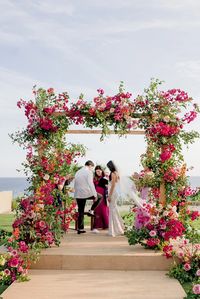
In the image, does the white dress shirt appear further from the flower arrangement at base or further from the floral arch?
the flower arrangement at base

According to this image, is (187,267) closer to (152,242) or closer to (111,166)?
(152,242)

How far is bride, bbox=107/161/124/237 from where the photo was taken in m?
10.2

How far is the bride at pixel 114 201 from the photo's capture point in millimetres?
10180

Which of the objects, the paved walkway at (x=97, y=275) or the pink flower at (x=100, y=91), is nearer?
the paved walkway at (x=97, y=275)

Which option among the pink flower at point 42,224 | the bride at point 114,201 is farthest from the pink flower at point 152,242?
the bride at point 114,201

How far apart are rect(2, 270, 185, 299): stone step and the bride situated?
277 centimetres

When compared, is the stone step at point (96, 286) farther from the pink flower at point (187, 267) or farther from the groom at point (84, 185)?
the groom at point (84, 185)

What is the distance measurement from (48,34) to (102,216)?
175 inches

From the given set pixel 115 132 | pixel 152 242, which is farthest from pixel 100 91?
pixel 152 242

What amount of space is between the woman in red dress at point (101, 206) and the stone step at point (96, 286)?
151 inches

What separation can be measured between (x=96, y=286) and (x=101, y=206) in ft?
16.1

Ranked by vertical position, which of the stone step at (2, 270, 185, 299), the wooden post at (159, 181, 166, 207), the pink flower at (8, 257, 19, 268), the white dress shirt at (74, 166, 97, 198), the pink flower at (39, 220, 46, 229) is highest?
the white dress shirt at (74, 166, 97, 198)

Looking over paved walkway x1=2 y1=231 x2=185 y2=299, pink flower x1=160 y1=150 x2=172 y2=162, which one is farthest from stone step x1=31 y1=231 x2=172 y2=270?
pink flower x1=160 y1=150 x2=172 y2=162

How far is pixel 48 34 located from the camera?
9148mm
